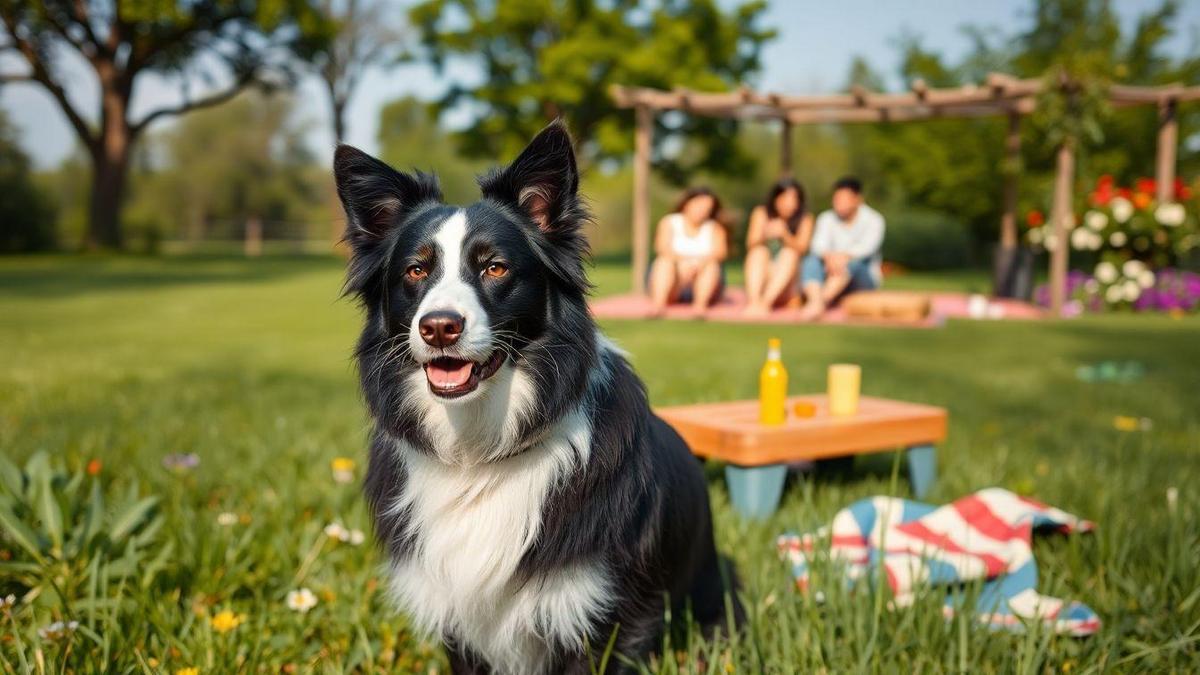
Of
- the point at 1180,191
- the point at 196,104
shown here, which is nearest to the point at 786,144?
the point at 1180,191

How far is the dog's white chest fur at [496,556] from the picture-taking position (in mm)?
2090

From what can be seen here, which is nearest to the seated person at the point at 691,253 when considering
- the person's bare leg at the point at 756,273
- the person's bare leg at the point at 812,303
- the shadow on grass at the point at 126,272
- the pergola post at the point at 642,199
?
the person's bare leg at the point at 756,273

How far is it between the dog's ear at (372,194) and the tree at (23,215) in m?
29.1

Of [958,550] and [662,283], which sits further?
[662,283]

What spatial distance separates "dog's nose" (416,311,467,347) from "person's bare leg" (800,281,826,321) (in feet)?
26.6

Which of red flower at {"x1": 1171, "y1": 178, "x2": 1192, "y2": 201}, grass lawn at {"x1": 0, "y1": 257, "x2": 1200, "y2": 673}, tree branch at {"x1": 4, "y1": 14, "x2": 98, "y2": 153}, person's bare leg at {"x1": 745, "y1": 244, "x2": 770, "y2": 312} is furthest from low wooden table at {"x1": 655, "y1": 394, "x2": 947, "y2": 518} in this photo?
tree branch at {"x1": 4, "y1": 14, "x2": 98, "y2": 153}

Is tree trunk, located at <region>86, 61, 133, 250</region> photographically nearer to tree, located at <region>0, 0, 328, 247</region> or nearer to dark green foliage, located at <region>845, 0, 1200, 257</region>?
tree, located at <region>0, 0, 328, 247</region>

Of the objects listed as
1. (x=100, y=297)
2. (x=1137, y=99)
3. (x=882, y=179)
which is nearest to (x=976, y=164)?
(x=882, y=179)

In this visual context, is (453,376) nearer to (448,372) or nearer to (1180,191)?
(448,372)

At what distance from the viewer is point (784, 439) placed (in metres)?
3.62

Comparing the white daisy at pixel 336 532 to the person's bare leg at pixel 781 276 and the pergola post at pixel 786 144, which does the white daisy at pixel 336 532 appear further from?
the pergola post at pixel 786 144

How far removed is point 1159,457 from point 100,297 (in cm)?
1472

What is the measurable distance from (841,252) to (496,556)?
812 centimetres

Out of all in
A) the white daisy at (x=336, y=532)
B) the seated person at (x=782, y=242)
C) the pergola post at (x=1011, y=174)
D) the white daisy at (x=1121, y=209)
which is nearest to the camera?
the white daisy at (x=336, y=532)
